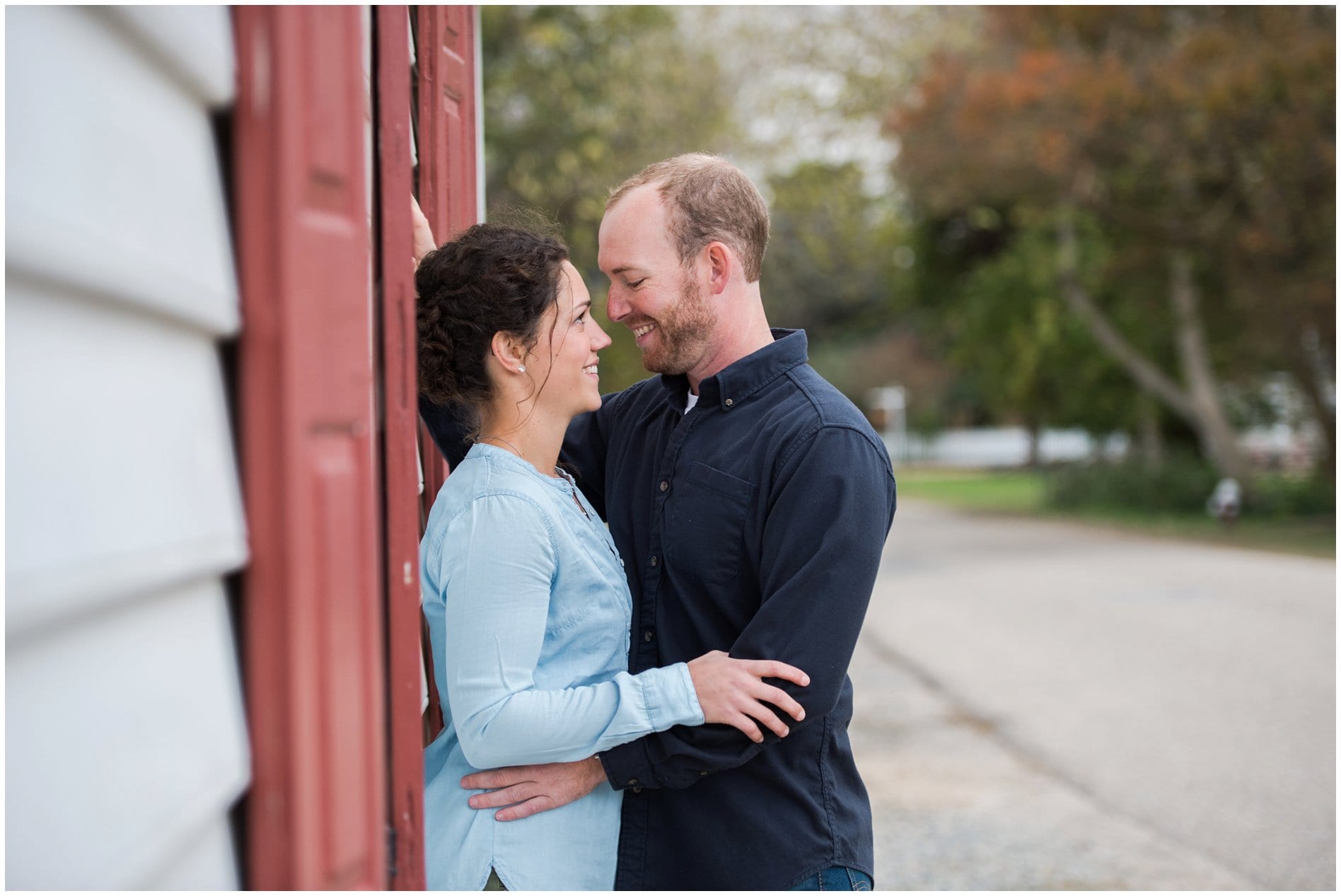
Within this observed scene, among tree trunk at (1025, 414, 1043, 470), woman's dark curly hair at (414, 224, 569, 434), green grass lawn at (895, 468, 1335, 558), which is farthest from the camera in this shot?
tree trunk at (1025, 414, 1043, 470)

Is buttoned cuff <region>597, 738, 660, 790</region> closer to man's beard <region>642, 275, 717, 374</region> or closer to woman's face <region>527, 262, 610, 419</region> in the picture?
woman's face <region>527, 262, 610, 419</region>

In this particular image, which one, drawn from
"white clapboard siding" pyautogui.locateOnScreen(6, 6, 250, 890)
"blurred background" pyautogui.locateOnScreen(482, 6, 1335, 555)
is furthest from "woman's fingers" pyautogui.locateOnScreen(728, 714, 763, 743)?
"blurred background" pyautogui.locateOnScreen(482, 6, 1335, 555)

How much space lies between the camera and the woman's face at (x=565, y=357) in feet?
6.75

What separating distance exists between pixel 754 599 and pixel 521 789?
55cm

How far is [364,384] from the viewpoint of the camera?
1108mm

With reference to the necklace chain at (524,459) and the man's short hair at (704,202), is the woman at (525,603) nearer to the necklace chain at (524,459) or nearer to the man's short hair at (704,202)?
the necklace chain at (524,459)

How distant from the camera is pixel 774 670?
192cm

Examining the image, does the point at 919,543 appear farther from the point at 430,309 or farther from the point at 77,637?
the point at 77,637

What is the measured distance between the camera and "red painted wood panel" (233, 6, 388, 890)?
985mm

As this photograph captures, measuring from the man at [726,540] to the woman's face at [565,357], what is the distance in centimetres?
28

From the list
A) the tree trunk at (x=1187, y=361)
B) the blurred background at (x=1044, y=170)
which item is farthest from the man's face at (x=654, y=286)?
the tree trunk at (x=1187, y=361)

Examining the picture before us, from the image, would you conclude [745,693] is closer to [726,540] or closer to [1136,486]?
[726,540]

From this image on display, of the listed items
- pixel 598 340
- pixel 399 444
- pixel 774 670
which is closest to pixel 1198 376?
pixel 598 340

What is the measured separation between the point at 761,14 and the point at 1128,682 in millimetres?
11577
